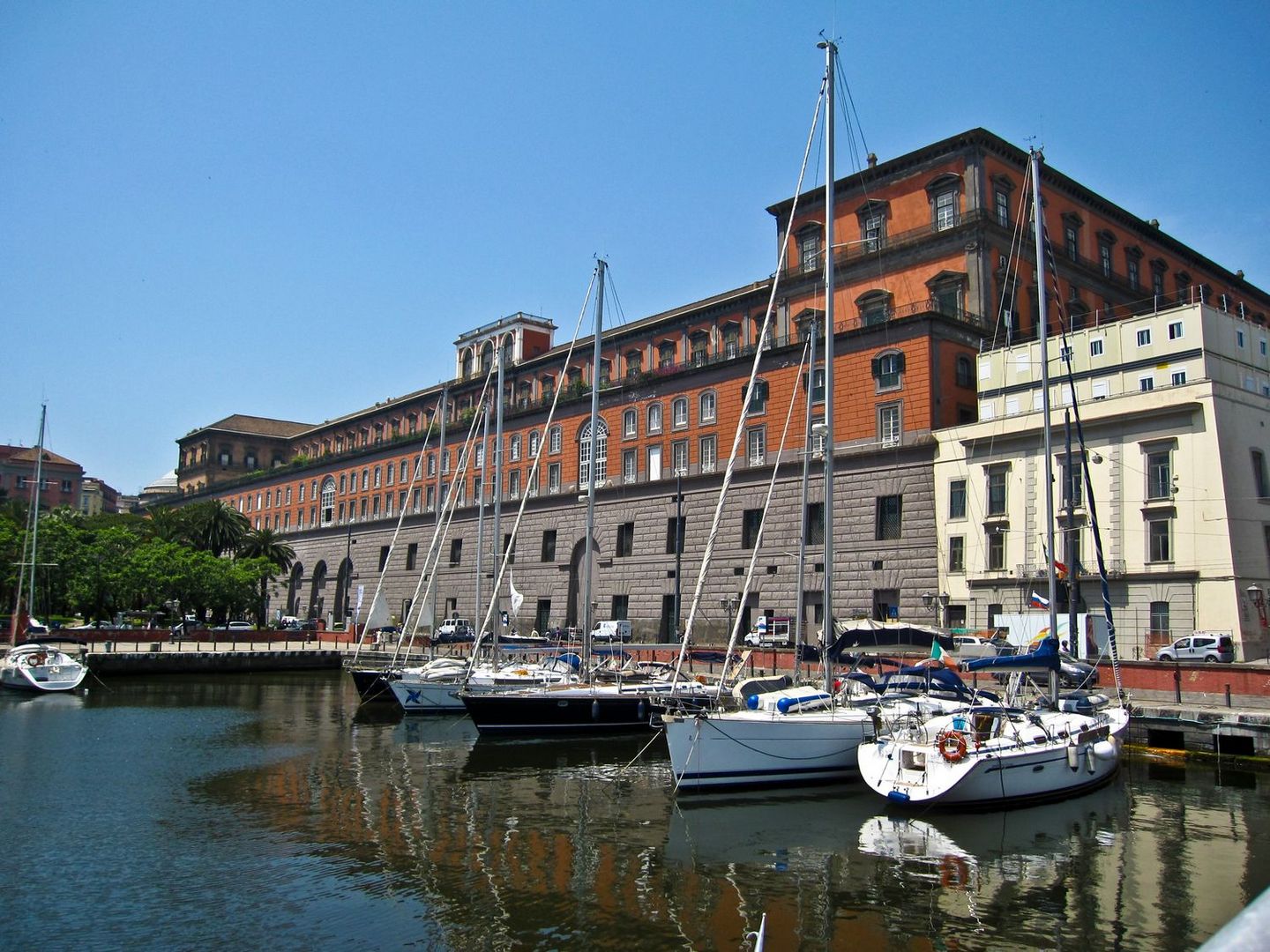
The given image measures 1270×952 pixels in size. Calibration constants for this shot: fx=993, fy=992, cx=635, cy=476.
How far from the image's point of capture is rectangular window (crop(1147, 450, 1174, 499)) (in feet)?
128

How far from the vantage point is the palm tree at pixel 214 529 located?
82.0 meters

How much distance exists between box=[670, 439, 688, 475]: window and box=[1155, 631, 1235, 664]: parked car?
28.8m

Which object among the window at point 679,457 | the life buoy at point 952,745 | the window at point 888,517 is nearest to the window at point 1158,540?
the window at point 888,517

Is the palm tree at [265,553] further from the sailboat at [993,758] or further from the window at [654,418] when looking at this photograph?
the sailboat at [993,758]

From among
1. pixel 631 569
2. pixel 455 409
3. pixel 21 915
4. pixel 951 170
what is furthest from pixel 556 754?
pixel 455 409

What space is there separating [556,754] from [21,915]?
16.2m

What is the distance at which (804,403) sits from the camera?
171 feet

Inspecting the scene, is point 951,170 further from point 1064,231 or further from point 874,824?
point 874,824

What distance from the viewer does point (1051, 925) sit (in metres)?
14.3

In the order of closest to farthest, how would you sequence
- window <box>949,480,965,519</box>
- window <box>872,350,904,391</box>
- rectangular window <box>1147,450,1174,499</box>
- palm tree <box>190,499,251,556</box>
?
1. rectangular window <box>1147,450,1174,499</box>
2. window <box>949,480,965,519</box>
3. window <box>872,350,904,391</box>
4. palm tree <box>190,499,251,556</box>

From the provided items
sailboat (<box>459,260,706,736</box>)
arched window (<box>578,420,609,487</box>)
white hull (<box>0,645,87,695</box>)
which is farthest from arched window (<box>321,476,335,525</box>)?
sailboat (<box>459,260,706,736</box>)

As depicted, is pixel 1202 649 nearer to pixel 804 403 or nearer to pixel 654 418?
pixel 804 403

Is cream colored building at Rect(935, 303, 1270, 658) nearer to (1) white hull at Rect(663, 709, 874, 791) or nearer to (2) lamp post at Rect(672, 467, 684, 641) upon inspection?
(2) lamp post at Rect(672, 467, 684, 641)

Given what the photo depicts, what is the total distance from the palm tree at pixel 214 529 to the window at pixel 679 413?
4311 centimetres
